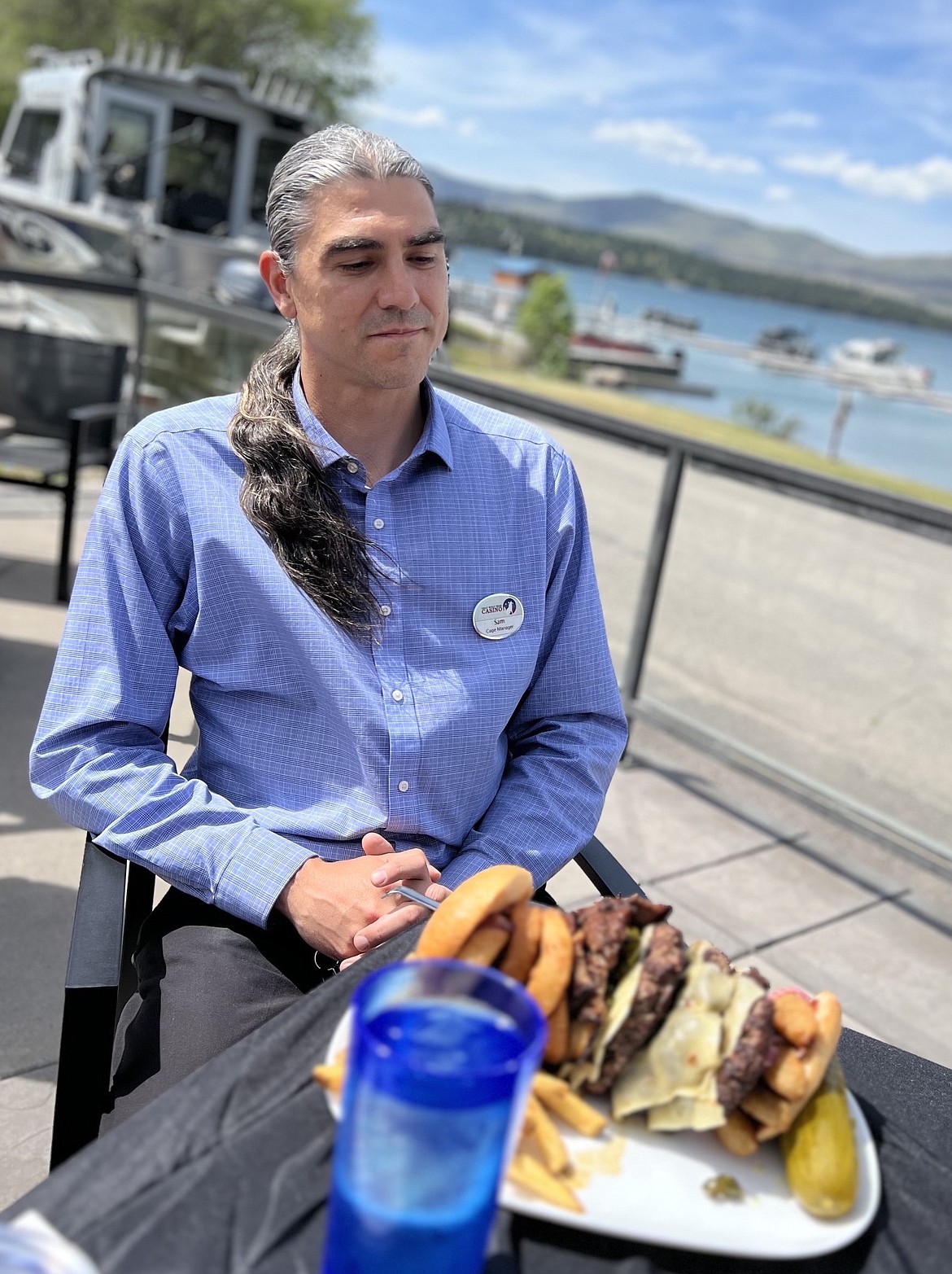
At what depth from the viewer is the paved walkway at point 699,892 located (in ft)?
7.73

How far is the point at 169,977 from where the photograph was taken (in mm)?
1621

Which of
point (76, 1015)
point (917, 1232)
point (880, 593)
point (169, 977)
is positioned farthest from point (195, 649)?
point (880, 593)

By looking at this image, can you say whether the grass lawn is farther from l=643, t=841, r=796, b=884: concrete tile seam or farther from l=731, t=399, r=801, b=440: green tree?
l=643, t=841, r=796, b=884: concrete tile seam

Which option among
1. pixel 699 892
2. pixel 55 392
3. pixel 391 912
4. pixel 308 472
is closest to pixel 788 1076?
pixel 391 912

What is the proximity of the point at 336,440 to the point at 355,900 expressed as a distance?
0.79m

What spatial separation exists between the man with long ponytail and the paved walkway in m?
0.39

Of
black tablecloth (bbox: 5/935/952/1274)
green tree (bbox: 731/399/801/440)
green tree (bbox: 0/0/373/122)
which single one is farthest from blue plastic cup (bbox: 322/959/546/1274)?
green tree (bbox: 0/0/373/122)

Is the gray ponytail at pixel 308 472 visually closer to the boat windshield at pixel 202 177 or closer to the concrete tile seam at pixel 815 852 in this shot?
the concrete tile seam at pixel 815 852

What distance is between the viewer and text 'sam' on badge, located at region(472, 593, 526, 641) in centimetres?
184

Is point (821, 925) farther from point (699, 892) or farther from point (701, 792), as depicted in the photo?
point (701, 792)

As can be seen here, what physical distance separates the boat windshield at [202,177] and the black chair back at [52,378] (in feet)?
42.7

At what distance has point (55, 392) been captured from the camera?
16.6 feet

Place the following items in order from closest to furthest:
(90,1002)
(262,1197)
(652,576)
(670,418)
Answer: (262,1197)
(90,1002)
(652,576)
(670,418)

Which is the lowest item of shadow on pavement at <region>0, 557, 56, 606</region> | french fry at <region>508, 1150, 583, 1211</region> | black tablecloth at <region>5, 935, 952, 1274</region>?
shadow on pavement at <region>0, 557, 56, 606</region>
